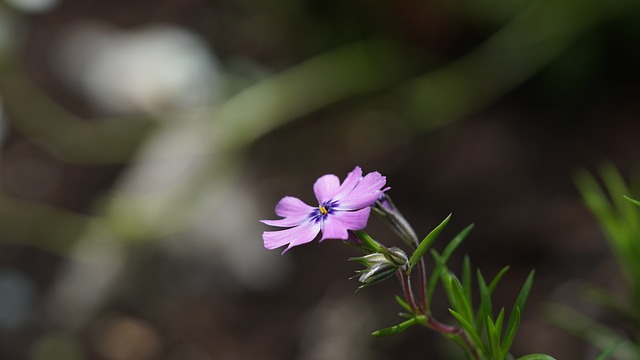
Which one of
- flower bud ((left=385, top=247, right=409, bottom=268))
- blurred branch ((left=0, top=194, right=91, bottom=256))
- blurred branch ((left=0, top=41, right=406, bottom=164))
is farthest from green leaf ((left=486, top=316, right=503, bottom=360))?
blurred branch ((left=0, top=194, right=91, bottom=256))

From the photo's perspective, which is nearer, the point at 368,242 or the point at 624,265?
the point at 368,242

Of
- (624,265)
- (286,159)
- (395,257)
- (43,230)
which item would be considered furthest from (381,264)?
(43,230)

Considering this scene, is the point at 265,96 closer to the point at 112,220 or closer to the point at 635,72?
the point at 112,220

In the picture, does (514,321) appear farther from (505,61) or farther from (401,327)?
(505,61)

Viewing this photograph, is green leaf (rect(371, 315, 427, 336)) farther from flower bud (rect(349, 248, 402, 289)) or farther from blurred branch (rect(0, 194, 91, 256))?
blurred branch (rect(0, 194, 91, 256))

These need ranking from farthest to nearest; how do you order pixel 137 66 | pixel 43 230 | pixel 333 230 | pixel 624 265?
pixel 137 66 < pixel 43 230 < pixel 624 265 < pixel 333 230

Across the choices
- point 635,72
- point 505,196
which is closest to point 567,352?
point 505,196

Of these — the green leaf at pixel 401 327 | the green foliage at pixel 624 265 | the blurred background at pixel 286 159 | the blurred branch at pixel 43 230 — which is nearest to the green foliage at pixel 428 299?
the green leaf at pixel 401 327
